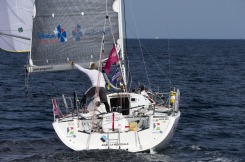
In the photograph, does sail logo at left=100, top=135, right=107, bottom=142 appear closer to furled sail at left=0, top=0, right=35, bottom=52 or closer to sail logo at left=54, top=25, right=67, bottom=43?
sail logo at left=54, top=25, right=67, bottom=43

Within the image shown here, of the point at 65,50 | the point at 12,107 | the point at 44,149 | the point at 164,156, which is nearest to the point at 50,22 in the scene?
the point at 65,50

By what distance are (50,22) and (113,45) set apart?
2141mm

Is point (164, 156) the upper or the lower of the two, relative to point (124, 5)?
lower

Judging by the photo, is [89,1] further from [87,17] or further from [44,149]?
[44,149]

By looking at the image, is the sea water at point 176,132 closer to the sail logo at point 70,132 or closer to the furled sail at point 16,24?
the sail logo at point 70,132

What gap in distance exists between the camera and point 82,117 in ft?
58.2

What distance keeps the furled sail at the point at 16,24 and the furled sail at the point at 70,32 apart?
2718 mm

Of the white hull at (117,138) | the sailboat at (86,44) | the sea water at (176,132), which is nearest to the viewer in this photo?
the white hull at (117,138)

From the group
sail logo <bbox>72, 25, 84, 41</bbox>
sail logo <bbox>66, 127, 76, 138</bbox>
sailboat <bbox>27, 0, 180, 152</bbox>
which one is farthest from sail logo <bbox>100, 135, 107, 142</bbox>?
sail logo <bbox>72, 25, 84, 41</bbox>

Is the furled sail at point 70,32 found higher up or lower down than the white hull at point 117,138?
higher up

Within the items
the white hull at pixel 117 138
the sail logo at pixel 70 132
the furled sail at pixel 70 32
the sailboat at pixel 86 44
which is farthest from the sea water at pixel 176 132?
the furled sail at pixel 70 32

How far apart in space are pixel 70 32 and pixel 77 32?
8.9 inches

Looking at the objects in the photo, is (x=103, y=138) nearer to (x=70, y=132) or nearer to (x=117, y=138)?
(x=117, y=138)

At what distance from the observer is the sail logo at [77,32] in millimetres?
20234
